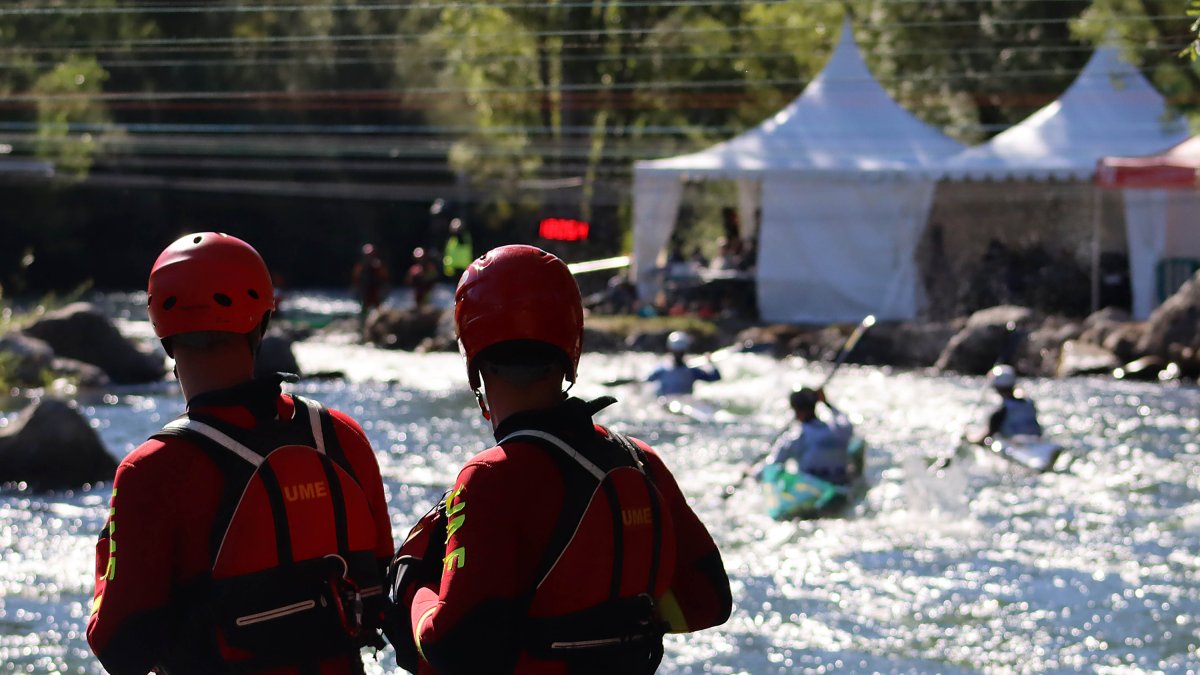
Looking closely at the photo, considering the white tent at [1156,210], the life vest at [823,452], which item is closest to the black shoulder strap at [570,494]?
the life vest at [823,452]

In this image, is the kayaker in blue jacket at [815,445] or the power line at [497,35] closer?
the kayaker in blue jacket at [815,445]

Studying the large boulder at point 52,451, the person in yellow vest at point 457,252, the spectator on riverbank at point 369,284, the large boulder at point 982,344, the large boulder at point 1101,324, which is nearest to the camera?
the large boulder at point 52,451

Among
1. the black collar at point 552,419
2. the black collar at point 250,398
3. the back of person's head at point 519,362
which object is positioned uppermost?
the back of person's head at point 519,362

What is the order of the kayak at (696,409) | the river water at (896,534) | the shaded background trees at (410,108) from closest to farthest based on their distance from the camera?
1. the river water at (896,534)
2. the kayak at (696,409)
3. the shaded background trees at (410,108)

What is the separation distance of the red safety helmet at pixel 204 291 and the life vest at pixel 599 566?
65cm

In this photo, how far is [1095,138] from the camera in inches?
843

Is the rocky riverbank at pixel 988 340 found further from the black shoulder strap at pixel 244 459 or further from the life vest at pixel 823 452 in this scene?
the black shoulder strap at pixel 244 459

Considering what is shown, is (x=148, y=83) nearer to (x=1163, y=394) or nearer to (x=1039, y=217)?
(x=1039, y=217)

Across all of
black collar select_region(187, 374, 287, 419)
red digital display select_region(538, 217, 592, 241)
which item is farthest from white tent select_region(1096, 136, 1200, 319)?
black collar select_region(187, 374, 287, 419)

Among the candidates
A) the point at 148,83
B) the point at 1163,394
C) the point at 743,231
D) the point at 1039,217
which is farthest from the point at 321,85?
the point at 1163,394

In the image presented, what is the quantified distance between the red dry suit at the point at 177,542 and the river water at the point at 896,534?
15.6ft

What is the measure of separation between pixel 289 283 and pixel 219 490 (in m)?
40.9

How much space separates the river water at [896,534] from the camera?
785 cm

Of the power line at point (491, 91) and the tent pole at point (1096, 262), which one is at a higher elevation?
the power line at point (491, 91)
